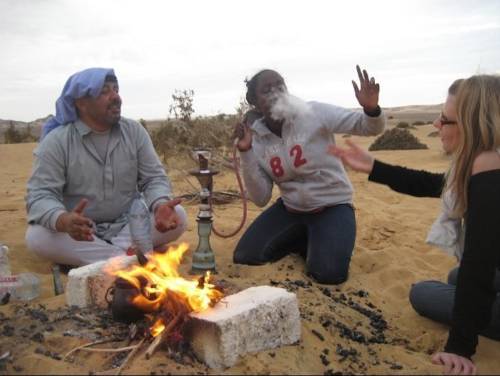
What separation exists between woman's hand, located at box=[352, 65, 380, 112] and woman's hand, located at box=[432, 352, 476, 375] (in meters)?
1.80

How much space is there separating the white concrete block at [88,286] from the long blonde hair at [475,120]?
1.92 metres

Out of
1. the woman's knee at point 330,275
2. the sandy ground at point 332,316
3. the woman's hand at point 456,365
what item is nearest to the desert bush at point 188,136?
the sandy ground at point 332,316

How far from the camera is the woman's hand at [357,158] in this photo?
3.13 m

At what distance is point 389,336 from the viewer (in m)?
3.10

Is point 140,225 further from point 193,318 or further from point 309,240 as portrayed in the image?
point 193,318

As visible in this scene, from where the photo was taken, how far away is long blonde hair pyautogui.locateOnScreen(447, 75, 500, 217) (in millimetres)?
2541

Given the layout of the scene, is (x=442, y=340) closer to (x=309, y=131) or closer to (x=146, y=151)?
(x=309, y=131)

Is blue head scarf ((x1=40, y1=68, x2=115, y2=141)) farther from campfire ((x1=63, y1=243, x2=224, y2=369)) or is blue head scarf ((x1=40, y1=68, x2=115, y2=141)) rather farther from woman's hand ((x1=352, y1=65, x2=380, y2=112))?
woman's hand ((x1=352, y1=65, x2=380, y2=112))

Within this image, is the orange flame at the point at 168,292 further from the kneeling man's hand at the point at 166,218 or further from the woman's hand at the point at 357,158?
the woman's hand at the point at 357,158

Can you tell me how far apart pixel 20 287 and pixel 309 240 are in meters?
2.01

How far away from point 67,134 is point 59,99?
0.86 ft

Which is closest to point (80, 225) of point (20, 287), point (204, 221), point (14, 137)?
point (20, 287)

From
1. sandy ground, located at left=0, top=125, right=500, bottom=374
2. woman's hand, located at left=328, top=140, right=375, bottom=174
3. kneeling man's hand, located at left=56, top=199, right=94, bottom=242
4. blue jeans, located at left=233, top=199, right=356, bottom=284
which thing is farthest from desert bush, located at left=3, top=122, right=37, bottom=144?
woman's hand, located at left=328, top=140, right=375, bottom=174

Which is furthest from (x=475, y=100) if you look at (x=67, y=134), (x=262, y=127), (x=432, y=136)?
(x=432, y=136)
